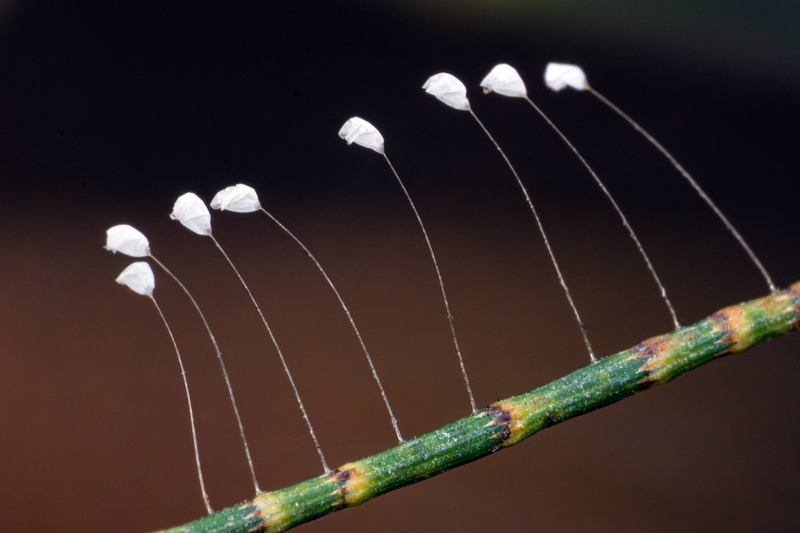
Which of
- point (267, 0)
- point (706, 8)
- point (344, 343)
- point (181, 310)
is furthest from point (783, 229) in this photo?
point (181, 310)

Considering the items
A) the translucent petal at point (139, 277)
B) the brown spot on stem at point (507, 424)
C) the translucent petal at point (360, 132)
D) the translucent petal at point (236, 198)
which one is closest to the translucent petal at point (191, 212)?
the translucent petal at point (236, 198)

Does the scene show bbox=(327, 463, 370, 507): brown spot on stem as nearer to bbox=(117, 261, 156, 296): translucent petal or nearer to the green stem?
the green stem

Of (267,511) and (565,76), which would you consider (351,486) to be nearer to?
(267,511)

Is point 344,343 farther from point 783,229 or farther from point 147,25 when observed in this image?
point 783,229

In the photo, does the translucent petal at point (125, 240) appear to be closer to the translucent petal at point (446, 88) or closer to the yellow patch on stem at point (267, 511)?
the yellow patch on stem at point (267, 511)

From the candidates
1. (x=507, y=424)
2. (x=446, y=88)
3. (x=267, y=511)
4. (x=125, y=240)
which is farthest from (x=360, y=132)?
(x=267, y=511)

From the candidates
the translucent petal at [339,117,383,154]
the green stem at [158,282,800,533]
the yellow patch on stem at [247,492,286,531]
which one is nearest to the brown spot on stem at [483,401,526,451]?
the green stem at [158,282,800,533]
